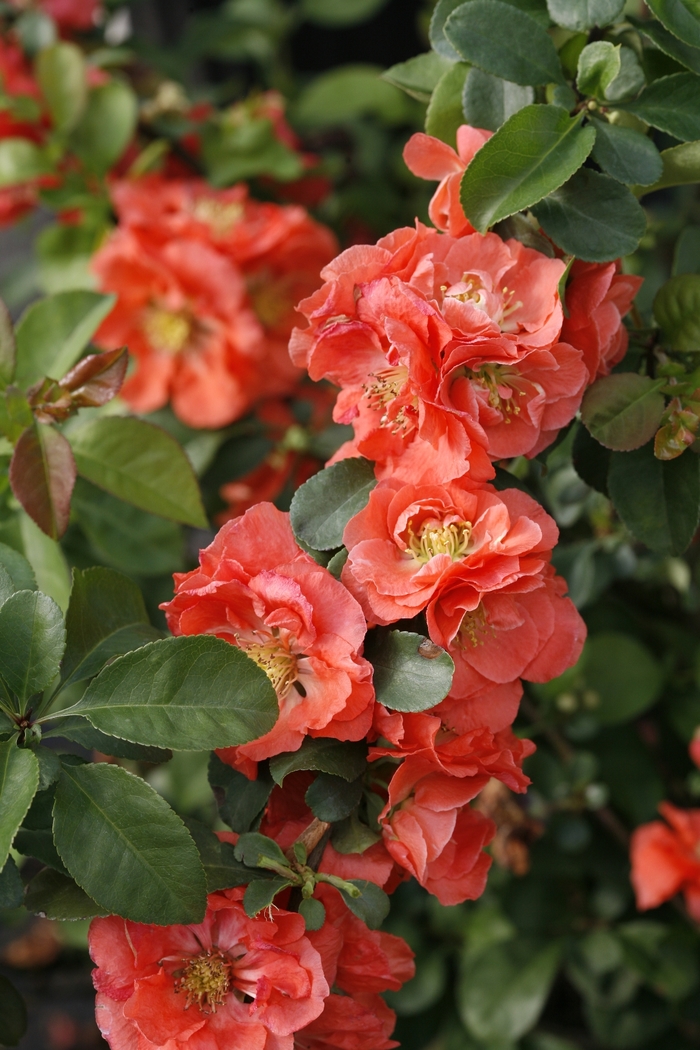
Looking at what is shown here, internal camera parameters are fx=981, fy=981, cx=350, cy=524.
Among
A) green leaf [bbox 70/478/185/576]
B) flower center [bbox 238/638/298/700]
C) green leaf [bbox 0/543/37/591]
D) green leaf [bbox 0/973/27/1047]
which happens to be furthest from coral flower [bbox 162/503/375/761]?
green leaf [bbox 70/478/185/576]

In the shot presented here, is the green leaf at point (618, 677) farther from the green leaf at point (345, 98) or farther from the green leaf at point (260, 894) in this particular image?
the green leaf at point (345, 98)

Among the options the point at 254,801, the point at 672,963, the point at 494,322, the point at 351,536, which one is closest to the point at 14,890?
the point at 254,801

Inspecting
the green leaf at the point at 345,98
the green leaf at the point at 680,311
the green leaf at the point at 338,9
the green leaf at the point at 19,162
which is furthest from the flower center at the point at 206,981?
the green leaf at the point at 338,9

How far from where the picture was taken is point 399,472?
53 centimetres

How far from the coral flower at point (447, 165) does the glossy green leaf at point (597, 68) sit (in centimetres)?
6

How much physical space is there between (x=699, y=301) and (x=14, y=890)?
500 millimetres

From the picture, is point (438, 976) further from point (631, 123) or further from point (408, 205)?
point (408, 205)

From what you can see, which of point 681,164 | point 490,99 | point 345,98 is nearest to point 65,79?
point 345,98

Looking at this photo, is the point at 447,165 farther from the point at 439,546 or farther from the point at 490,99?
the point at 439,546

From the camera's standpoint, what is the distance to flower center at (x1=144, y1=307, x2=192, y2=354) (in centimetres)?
105

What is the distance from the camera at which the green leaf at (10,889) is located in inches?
19.5

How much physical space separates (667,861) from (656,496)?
0.48 m

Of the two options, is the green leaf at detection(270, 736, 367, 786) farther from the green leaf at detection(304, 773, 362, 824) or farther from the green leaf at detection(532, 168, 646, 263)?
the green leaf at detection(532, 168, 646, 263)

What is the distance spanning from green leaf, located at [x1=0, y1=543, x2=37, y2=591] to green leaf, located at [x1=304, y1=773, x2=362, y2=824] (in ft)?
0.66
